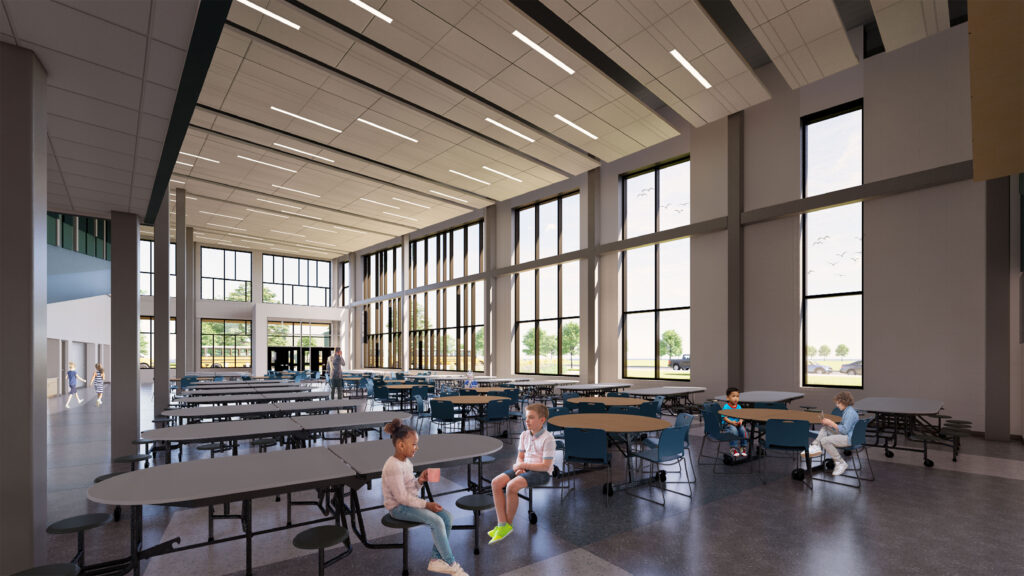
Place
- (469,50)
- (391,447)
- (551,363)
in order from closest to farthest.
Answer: (391,447) → (469,50) → (551,363)

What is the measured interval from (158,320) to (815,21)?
14.0 m

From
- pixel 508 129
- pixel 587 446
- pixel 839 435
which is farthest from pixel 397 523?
pixel 508 129

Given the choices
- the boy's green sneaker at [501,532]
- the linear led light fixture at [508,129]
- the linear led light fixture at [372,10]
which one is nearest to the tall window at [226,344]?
the linear led light fixture at [508,129]

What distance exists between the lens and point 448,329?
21984mm

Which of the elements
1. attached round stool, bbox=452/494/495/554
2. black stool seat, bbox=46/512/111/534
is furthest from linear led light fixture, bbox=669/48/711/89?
black stool seat, bbox=46/512/111/534

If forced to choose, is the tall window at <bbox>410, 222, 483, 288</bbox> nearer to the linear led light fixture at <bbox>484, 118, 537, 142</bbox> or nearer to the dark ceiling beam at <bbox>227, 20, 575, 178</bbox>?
the dark ceiling beam at <bbox>227, 20, 575, 178</bbox>

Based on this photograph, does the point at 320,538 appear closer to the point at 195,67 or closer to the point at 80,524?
the point at 80,524

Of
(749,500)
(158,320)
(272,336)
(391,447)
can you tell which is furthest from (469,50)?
(272,336)

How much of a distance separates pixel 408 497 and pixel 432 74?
8.56 metres

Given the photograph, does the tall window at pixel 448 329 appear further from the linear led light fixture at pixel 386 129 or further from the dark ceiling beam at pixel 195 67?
the dark ceiling beam at pixel 195 67

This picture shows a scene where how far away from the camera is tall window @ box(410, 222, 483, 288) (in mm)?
21120

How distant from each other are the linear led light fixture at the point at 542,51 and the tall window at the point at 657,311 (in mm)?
6312

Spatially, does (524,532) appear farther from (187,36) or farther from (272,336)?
(272,336)

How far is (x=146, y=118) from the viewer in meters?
4.42
